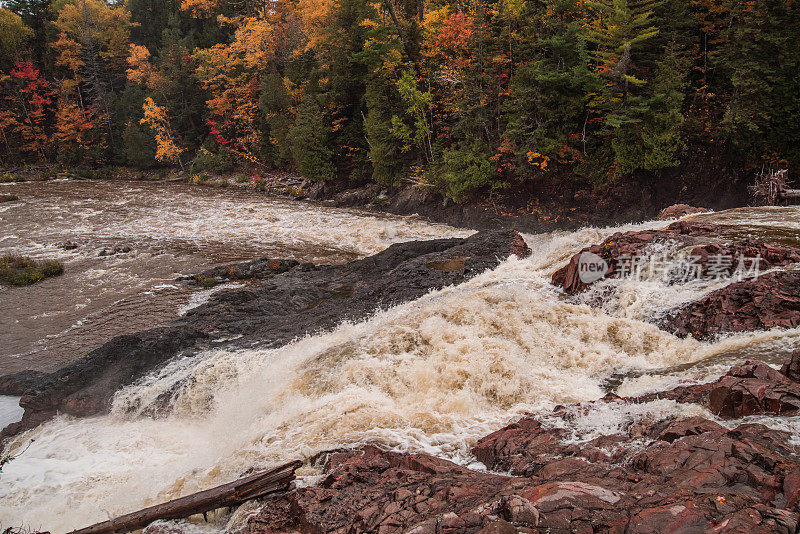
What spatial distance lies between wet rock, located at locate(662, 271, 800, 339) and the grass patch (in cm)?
1938

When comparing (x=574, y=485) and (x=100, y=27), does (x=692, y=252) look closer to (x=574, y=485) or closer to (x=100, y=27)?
(x=574, y=485)

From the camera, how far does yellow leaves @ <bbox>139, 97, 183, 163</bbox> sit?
1400 inches

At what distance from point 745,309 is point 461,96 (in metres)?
15.3

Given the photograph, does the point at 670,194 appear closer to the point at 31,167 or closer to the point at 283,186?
the point at 283,186

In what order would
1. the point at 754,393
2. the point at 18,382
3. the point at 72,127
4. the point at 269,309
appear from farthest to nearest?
the point at 72,127 < the point at 269,309 < the point at 18,382 < the point at 754,393

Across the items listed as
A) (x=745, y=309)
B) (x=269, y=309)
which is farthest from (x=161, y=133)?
(x=745, y=309)

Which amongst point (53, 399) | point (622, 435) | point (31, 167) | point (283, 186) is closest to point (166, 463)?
point (53, 399)

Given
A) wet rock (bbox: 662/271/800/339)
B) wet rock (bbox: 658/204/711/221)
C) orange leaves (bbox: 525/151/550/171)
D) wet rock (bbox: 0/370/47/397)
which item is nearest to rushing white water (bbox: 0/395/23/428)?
wet rock (bbox: 0/370/47/397)

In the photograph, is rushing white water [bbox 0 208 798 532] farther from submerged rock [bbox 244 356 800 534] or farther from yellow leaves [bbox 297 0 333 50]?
yellow leaves [bbox 297 0 333 50]

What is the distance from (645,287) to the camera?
364 inches

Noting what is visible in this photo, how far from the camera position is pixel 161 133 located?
3766cm

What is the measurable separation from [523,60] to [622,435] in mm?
17527

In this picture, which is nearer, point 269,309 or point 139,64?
point 269,309

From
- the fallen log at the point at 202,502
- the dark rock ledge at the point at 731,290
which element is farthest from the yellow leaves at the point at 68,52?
the dark rock ledge at the point at 731,290
